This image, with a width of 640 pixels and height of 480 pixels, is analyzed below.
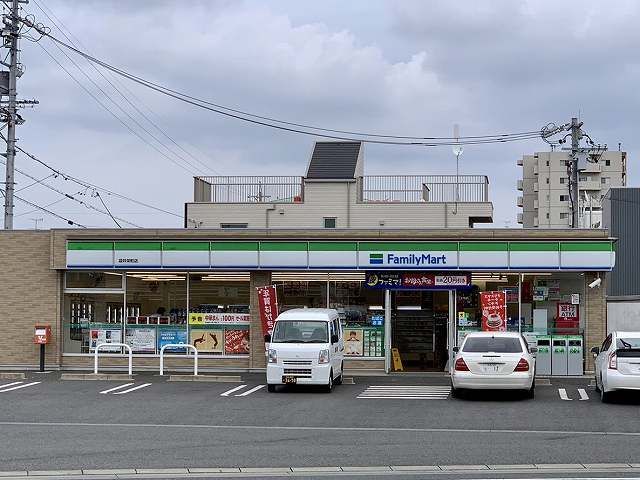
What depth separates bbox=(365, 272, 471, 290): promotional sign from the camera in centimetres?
3083

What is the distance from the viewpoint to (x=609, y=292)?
4569 centimetres

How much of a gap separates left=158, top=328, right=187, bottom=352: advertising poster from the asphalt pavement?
470 cm

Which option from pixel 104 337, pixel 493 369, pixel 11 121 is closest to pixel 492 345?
pixel 493 369

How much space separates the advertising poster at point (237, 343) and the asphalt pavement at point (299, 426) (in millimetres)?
Result: 4448

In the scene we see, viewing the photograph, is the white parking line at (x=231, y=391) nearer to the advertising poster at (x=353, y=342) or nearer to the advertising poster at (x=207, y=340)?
the advertising poster at (x=207, y=340)

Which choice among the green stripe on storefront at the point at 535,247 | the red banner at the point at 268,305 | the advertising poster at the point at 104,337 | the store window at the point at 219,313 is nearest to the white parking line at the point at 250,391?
the red banner at the point at 268,305

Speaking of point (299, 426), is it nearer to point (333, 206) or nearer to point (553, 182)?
point (333, 206)

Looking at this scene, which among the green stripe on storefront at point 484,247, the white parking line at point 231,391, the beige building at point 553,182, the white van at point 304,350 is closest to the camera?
the white parking line at point 231,391

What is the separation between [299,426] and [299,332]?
789 cm

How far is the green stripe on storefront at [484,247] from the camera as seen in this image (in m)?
30.4

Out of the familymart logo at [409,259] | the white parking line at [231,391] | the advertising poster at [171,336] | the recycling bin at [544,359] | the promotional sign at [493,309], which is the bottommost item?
the white parking line at [231,391]

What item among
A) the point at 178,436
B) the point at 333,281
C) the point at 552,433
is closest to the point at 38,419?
the point at 178,436

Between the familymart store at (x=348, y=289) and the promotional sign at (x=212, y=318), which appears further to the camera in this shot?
the promotional sign at (x=212, y=318)

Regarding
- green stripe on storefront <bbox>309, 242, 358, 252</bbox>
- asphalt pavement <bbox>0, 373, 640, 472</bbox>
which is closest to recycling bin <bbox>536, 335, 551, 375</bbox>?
asphalt pavement <bbox>0, 373, 640, 472</bbox>
